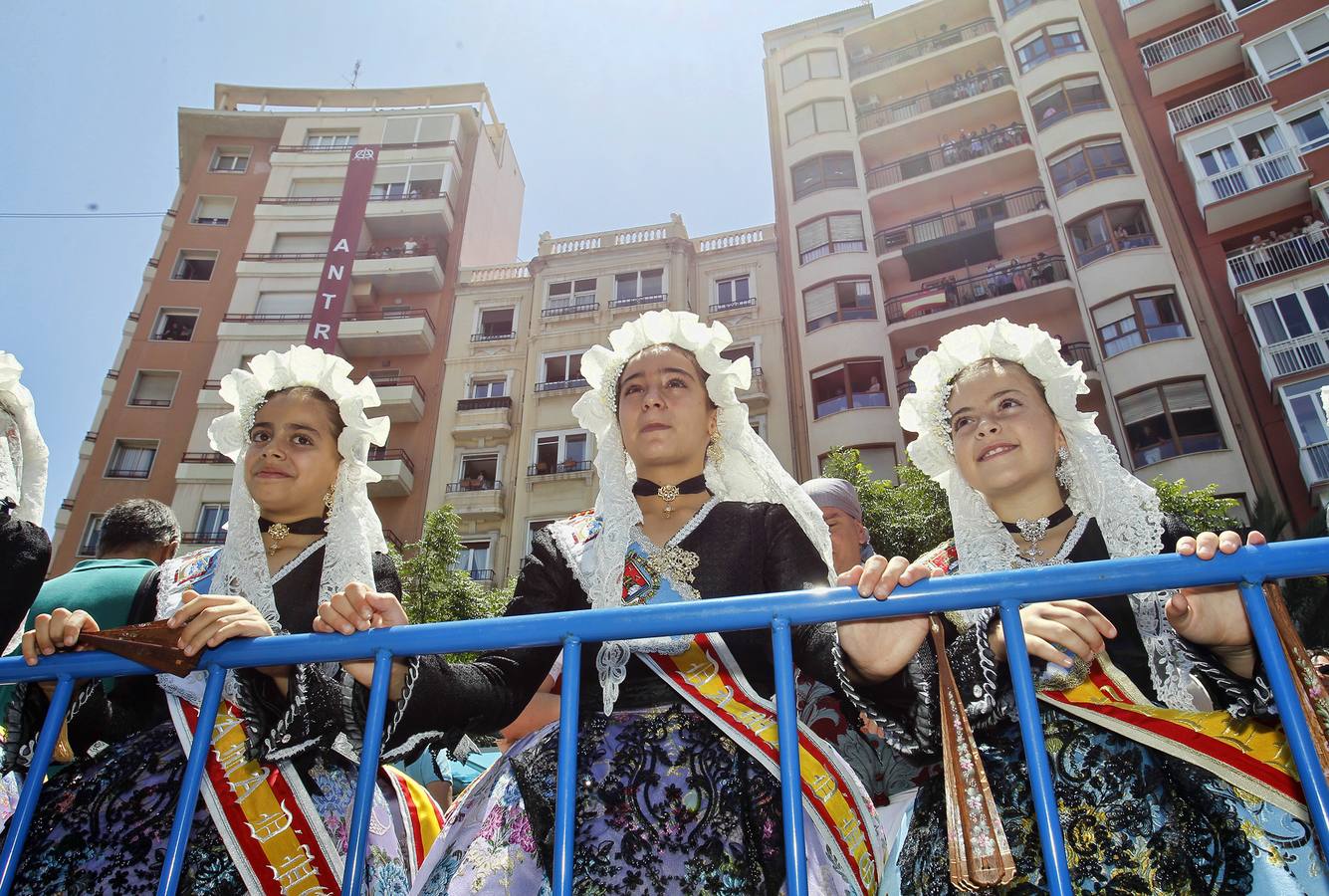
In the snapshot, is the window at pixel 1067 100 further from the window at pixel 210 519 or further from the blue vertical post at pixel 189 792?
the blue vertical post at pixel 189 792

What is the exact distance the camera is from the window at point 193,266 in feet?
86.4

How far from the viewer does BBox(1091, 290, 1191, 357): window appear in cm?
1828

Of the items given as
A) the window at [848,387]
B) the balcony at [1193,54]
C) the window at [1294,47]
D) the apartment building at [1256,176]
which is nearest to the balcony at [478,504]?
the window at [848,387]

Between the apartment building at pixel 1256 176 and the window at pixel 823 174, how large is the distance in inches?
280

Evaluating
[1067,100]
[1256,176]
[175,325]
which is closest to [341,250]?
[175,325]

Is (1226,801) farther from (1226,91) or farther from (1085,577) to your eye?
(1226,91)

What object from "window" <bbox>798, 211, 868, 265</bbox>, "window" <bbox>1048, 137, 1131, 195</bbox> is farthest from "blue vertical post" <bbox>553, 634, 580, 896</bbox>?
"window" <bbox>1048, 137, 1131, 195</bbox>

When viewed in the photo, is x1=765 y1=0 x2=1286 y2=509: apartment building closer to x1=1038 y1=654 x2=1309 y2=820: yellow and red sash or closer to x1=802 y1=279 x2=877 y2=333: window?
x1=802 y1=279 x2=877 y2=333: window

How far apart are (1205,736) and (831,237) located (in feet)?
74.2

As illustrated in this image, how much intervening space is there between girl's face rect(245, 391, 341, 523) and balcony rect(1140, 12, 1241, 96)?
946 inches

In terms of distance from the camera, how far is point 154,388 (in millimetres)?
24469

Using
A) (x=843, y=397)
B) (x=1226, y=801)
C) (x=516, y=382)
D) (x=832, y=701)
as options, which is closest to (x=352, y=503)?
(x=832, y=701)

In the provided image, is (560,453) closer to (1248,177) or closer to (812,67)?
(812,67)

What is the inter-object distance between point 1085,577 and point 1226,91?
23828 millimetres
